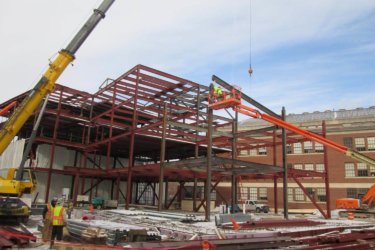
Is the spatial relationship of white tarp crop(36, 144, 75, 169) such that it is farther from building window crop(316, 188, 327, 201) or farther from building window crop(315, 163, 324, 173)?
building window crop(315, 163, 324, 173)

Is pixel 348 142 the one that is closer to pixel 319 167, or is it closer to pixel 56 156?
pixel 319 167

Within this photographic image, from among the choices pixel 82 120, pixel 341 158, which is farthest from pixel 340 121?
pixel 82 120

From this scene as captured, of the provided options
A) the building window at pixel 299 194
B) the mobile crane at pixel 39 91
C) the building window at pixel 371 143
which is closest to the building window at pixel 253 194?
the building window at pixel 299 194

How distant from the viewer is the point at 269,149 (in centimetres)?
5634

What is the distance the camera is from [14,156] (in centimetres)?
3086

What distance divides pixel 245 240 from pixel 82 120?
24.9m

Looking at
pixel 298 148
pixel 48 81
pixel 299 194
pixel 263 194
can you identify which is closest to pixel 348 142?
pixel 298 148

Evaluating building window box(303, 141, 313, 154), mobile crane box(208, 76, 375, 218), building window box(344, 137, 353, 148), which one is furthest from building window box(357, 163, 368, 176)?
mobile crane box(208, 76, 375, 218)

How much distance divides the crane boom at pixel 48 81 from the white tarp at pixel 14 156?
13.1 meters

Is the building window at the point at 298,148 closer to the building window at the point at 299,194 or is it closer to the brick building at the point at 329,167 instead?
the brick building at the point at 329,167

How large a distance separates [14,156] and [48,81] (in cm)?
1613

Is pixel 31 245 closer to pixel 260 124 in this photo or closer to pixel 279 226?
pixel 279 226

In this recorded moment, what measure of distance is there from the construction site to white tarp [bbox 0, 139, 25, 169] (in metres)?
0.09

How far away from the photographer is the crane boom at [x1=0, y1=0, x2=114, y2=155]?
1777 cm
